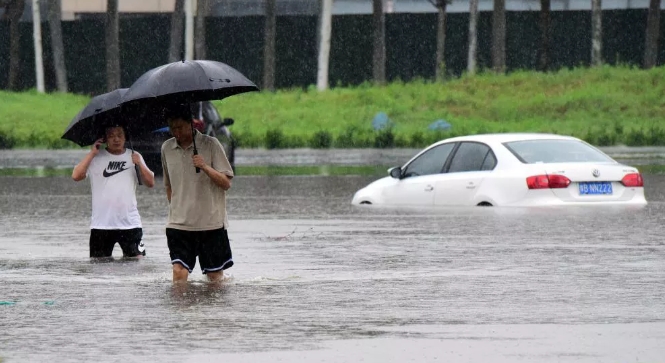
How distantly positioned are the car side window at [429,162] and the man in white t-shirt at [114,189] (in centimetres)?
791

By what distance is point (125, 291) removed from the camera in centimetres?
1255

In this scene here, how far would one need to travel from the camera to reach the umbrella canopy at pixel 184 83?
12.7 m

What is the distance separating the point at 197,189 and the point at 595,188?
9063mm

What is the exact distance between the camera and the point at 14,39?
5878cm

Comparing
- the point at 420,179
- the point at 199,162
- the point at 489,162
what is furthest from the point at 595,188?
the point at 199,162

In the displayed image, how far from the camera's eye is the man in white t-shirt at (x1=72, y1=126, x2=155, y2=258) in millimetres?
14805

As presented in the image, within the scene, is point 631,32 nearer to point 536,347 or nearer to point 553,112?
point 553,112

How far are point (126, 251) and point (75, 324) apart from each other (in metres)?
4.35

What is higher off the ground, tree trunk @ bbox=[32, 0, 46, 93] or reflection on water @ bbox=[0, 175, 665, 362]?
reflection on water @ bbox=[0, 175, 665, 362]

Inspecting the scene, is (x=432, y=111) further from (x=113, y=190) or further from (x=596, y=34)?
(x=113, y=190)

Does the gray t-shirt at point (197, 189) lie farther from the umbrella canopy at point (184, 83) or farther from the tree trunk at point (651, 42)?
the tree trunk at point (651, 42)

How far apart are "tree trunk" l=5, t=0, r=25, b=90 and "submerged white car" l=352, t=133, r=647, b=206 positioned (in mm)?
37648

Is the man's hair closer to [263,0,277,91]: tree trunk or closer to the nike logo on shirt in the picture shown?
the nike logo on shirt

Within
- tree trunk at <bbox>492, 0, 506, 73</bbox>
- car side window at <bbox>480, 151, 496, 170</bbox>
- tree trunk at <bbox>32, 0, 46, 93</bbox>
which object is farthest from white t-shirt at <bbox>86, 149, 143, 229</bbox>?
tree trunk at <bbox>32, 0, 46, 93</bbox>
